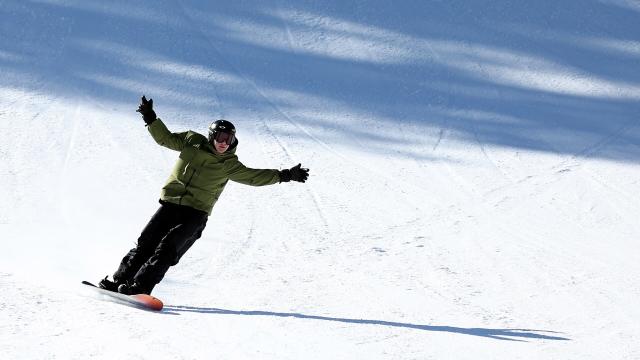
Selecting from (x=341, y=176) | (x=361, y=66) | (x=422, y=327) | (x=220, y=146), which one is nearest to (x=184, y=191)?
(x=220, y=146)

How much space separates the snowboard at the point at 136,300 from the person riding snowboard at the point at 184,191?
0.29 meters

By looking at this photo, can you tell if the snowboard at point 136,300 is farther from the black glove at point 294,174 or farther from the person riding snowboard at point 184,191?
the black glove at point 294,174

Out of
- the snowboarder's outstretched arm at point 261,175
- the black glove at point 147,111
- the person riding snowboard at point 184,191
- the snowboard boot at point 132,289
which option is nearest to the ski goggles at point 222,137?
the person riding snowboard at point 184,191

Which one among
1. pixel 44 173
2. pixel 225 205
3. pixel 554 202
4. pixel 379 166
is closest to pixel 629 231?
pixel 554 202

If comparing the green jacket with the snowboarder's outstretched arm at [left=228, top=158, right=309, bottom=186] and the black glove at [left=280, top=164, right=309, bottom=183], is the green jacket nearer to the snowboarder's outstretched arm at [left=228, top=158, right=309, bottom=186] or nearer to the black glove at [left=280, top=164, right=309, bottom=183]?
the snowboarder's outstretched arm at [left=228, top=158, right=309, bottom=186]

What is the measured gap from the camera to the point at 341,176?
9.39 metres

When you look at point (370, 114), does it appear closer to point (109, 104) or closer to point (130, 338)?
point (109, 104)

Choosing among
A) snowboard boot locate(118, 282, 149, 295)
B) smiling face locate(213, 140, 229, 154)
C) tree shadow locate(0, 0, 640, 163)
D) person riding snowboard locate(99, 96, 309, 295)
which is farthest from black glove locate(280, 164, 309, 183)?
tree shadow locate(0, 0, 640, 163)

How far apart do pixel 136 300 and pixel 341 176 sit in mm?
3792

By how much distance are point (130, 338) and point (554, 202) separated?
479cm

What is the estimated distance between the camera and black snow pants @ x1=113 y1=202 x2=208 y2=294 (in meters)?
6.12

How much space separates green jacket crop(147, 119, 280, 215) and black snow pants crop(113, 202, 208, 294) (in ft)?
0.20

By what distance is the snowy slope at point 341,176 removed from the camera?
5.75 meters

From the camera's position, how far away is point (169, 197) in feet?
20.8
